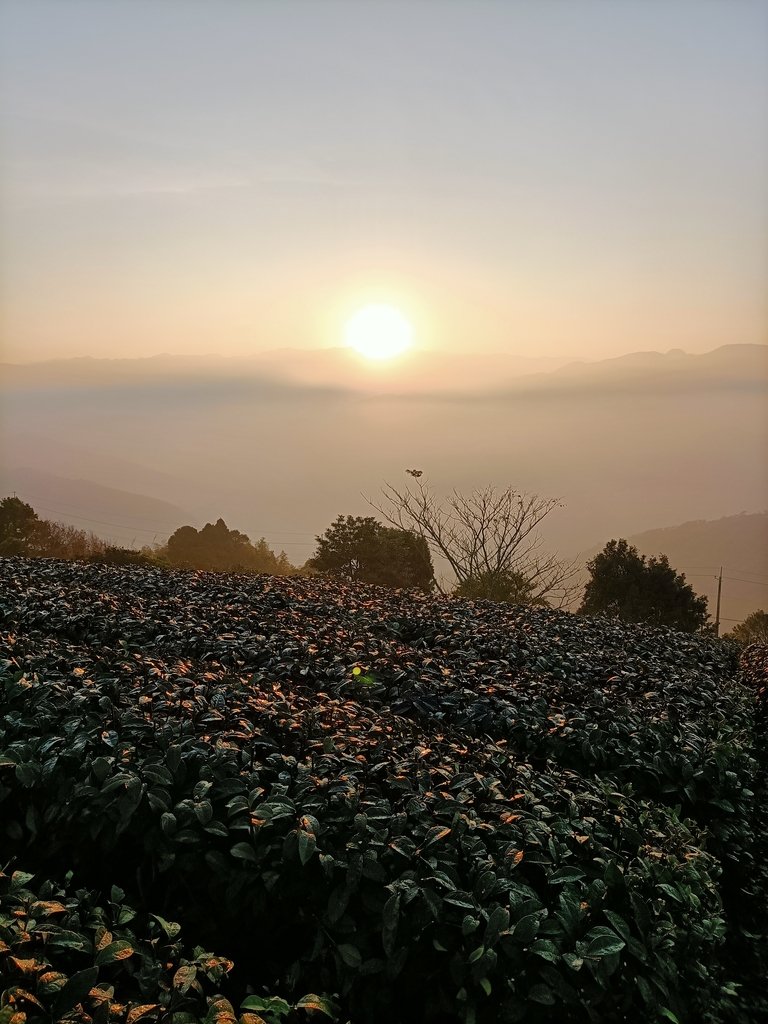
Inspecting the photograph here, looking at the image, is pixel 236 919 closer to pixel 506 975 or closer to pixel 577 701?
pixel 506 975

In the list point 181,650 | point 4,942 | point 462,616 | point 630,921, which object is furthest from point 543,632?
point 4,942

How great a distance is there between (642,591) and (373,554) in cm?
613

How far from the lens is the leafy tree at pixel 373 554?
65.6ft

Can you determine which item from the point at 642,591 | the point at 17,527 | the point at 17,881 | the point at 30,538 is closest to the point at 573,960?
the point at 17,881

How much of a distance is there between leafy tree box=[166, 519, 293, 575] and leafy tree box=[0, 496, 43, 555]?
3.95m

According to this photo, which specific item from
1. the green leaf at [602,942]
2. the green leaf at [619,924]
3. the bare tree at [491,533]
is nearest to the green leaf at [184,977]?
the green leaf at [602,942]

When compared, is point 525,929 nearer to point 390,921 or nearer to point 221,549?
point 390,921

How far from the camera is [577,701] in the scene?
5887 mm

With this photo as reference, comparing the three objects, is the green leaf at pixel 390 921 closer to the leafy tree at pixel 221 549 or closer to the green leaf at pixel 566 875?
the green leaf at pixel 566 875

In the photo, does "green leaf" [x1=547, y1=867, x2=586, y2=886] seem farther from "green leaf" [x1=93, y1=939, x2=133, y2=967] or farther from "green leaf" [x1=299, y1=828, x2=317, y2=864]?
"green leaf" [x1=93, y1=939, x2=133, y2=967]

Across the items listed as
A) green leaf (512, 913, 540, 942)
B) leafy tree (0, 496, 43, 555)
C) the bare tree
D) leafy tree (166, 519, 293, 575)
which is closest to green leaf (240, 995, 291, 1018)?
green leaf (512, 913, 540, 942)

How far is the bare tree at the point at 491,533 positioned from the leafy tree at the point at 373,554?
44cm

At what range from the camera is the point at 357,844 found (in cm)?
343

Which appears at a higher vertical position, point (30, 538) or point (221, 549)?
point (30, 538)
